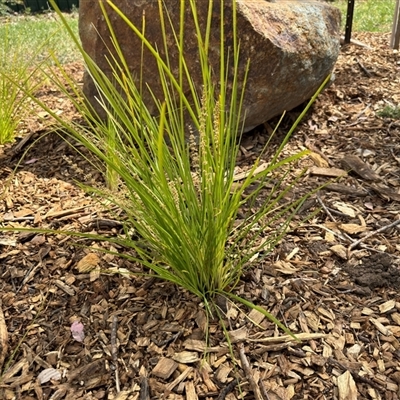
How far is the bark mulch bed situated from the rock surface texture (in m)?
0.58

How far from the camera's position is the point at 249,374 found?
4.33 ft

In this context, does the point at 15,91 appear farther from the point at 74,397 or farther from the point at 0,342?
the point at 74,397

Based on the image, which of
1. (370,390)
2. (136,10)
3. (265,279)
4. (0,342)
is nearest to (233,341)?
(265,279)

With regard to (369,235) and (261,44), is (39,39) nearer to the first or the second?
(261,44)

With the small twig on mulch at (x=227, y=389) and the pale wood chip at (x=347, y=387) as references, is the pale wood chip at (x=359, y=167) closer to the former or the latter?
the pale wood chip at (x=347, y=387)

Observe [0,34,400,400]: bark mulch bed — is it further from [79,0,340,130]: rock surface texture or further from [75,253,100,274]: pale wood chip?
[79,0,340,130]: rock surface texture

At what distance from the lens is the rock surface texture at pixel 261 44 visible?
7.50ft

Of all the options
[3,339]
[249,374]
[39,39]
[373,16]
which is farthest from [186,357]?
[373,16]

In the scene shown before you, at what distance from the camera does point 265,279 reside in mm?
1610

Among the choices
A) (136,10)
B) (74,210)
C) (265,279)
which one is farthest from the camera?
(136,10)

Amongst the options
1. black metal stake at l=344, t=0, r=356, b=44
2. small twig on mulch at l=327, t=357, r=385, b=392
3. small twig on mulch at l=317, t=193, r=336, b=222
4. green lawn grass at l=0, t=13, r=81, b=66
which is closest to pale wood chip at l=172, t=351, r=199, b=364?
small twig on mulch at l=327, t=357, r=385, b=392

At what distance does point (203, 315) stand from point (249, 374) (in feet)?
0.83

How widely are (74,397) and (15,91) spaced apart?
180 centimetres

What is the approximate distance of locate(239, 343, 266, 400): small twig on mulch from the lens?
50.1 inches
